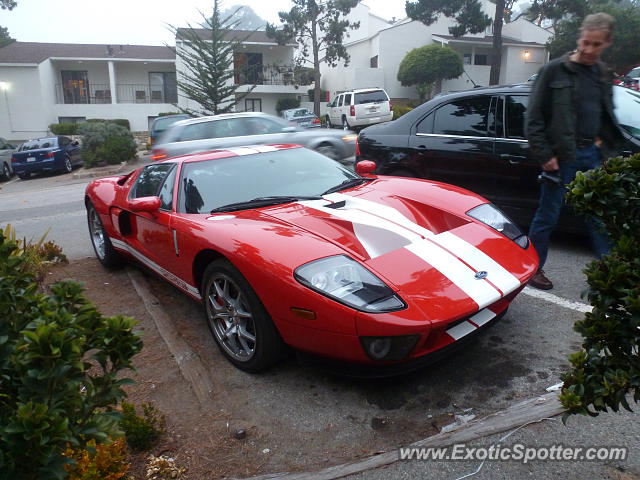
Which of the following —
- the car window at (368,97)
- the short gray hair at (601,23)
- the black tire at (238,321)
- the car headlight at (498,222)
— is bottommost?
the black tire at (238,321)

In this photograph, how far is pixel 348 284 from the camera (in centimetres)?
262

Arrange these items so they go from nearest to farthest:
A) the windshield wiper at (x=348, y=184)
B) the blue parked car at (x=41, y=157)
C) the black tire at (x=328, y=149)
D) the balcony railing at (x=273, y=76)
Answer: the windshield wiper at (x=348, y=184) < the black tire at (x=328, y=149) < the blue parked car at (x=41, y=157) < the balcony railing at (x=273, y=76)

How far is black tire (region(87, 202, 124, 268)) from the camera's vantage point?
5.13 m

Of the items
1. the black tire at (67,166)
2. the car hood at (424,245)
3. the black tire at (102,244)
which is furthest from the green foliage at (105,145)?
the car hood at (424,245)

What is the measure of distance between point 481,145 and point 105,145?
17103 mm

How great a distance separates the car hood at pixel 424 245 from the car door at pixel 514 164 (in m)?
1.36

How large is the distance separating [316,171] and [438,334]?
195cm

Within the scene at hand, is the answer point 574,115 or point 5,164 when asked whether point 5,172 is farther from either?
point 574,115

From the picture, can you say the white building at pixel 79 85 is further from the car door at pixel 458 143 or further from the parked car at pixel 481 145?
the car door at pixel 458 143

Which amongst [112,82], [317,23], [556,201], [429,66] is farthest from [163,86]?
[556,201]

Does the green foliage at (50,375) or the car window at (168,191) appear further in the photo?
the car window at (168,191)

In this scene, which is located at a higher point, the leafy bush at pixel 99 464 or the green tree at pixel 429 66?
the green tree at pixel 429 66

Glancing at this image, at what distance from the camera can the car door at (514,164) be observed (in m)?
4.81

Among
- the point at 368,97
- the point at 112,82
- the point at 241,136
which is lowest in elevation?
the point at 241,136
